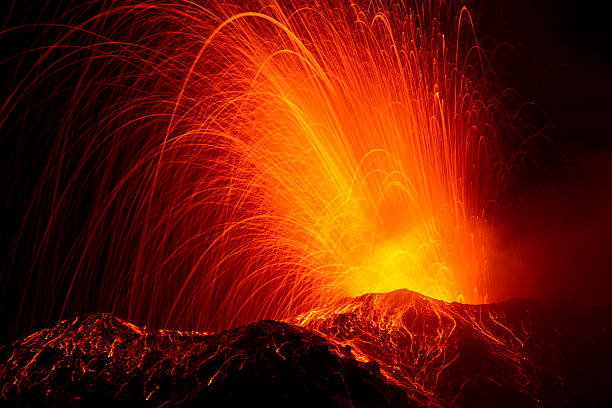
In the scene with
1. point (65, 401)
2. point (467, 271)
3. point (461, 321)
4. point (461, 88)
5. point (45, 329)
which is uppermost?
point (461, 88)

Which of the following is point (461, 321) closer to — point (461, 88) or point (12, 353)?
point (461, 88)

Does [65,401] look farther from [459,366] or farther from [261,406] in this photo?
[459,366]

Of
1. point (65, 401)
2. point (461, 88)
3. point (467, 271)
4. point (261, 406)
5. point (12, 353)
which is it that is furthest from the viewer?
point (467, 271)

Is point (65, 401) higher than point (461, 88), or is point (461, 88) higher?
point (461, 88)

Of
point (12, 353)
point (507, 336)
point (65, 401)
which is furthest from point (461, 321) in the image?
point (12, 353)

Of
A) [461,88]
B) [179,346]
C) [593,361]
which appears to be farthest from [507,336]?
[179,346]

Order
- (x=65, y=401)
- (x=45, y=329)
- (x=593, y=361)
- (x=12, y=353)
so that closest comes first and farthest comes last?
(x=65, y=401)
(x=12, y=353)
(x=45, y=329)
(x=593, y=361)

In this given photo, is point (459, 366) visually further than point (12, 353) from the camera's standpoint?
Yes
